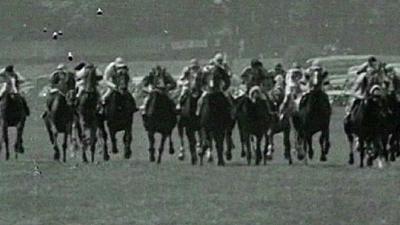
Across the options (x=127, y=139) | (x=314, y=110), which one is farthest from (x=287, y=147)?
(x=127, y=139)

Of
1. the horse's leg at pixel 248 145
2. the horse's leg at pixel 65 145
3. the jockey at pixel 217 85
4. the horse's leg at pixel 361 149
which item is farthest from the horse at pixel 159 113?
the horse's leg at pixel 361 149

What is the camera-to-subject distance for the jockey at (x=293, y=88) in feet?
92.7

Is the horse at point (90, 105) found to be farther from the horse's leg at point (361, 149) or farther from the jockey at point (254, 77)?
the horse's leg at point (361, 149)

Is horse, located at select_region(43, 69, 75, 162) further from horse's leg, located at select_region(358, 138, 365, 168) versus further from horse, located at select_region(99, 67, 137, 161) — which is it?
horse's leg, located at select_region(358, 138, 365, 168)

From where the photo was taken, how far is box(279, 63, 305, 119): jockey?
28.2 meters

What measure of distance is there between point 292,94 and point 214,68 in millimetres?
2161

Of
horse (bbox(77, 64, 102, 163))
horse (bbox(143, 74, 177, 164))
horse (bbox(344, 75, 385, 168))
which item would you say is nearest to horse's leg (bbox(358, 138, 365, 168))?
horse (bbox(344, 75, 385, 168))

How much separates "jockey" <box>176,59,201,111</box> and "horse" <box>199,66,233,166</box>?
46 cm

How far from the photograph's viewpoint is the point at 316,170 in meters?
25.9

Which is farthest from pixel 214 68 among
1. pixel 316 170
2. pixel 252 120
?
pixel 316 170

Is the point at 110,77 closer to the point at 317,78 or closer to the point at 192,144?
the point at 192,144

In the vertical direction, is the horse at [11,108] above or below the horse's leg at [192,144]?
above

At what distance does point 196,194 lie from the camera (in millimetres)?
21266

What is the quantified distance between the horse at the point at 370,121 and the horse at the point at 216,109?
8.59 feet
